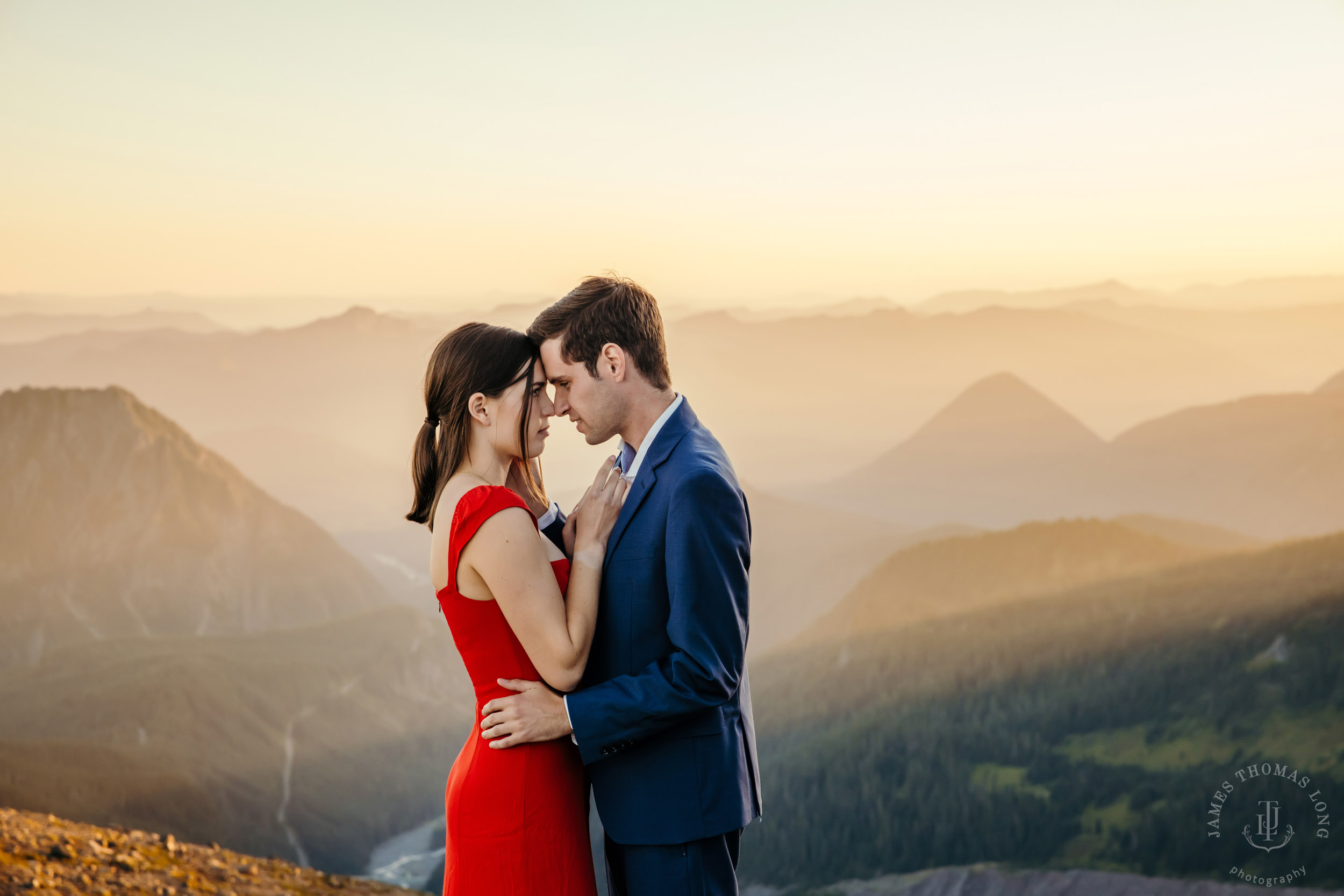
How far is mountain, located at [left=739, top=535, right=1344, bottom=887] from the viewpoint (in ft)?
37.6

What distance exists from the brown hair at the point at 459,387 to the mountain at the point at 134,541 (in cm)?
1449

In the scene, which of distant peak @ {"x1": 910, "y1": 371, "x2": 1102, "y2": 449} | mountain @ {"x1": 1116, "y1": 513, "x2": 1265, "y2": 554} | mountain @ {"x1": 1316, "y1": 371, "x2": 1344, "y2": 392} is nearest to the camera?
mountain @ {"x1": 1316, "y1": 371, "x2": 1344, "y2": 392}

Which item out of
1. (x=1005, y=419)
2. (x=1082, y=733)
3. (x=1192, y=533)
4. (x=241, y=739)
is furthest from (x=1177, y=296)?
(x=241, y=739)

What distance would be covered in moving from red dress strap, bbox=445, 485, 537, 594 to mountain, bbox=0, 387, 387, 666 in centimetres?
1468

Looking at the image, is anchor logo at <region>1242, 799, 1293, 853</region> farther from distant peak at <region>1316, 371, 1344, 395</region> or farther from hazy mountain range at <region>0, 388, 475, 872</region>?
hazy mountain range at <region>0, 388, 475, 872</region>

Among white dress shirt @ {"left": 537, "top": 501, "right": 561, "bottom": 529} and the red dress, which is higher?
white dress shirt @ {"left": 537, "top": 501, "right": 561, "bottom": 529}

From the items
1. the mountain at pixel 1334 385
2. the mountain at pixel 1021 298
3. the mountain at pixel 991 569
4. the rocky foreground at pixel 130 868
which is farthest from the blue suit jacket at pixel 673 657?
the mountain at pixel 1334 385

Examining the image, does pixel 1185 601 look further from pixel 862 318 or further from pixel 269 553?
pixel 269 553

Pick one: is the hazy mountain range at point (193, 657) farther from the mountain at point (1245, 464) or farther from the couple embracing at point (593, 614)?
the mountain at point (1245, 464)

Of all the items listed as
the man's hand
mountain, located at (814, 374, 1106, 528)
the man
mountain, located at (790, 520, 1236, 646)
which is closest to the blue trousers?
the man

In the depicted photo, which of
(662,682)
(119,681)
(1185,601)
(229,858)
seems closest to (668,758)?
(662,682)

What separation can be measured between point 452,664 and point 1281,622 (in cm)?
1317

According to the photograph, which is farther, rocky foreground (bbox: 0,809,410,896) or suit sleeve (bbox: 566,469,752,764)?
rocky foreground (bbox: 0,809,410,896)

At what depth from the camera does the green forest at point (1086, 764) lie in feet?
37.4
